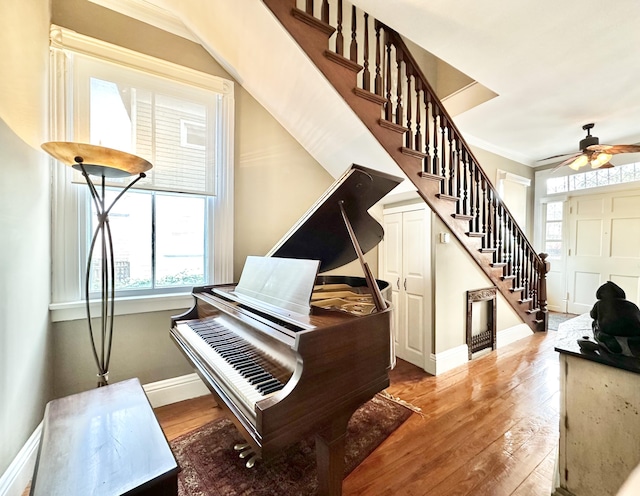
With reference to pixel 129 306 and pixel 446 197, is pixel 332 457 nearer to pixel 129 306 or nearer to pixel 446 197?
pixel 129 306

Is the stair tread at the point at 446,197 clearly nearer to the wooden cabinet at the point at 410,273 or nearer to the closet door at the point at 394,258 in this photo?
the wooden cabinet at the point at 410,273

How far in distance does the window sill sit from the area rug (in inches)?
36.8

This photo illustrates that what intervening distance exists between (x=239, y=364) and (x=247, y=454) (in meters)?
0.77

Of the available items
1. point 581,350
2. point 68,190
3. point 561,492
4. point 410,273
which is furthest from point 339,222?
point 68,190

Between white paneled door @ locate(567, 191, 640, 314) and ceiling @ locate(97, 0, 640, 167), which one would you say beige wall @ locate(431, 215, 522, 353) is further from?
white paneled door @ locate(567, 191, 640, 314)

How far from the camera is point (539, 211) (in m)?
5.35

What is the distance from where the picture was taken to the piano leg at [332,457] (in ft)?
3.90

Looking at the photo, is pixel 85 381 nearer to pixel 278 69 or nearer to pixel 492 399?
pixel 278 69

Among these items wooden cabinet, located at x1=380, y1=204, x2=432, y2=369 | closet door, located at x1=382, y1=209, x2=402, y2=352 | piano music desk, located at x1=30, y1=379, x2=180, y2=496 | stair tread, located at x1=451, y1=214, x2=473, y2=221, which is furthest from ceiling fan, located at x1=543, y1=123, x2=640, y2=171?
piano music desk, located at x1=30, y1=379, x2=180, y2=496

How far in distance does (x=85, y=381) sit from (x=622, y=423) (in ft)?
9.99

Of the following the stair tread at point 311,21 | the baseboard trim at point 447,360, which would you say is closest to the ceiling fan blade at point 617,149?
the baseboard trim at point 447,360

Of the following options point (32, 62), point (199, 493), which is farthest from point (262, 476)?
point (32, 62)

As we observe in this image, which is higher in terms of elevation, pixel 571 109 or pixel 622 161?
pixel 571 109

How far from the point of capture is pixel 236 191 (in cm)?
253
